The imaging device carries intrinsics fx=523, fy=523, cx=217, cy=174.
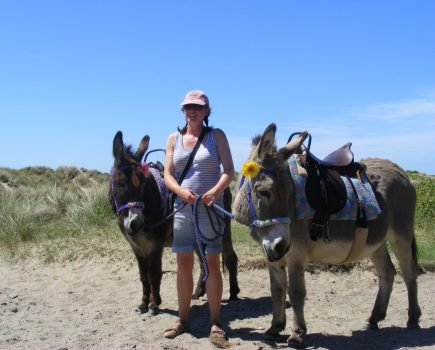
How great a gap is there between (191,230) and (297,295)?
1213 mm

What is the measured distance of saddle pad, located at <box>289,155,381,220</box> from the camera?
4793 mm

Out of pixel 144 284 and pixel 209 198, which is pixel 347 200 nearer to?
pixel 209 198

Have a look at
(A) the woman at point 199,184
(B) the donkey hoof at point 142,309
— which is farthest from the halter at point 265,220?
(B) the donkey hoof at point 142,309

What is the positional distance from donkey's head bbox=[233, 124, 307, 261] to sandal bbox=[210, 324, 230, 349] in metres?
→ 1.11

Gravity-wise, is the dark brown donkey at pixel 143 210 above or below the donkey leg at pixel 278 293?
above

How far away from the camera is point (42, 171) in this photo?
101 feet

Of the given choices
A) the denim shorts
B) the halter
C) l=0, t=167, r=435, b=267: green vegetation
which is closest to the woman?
the denim shorts

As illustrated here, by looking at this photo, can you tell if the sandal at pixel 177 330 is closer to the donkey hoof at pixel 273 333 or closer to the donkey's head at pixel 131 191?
the donkey hoof at pixel 273 333

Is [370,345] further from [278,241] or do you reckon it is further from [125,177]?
[125,177]

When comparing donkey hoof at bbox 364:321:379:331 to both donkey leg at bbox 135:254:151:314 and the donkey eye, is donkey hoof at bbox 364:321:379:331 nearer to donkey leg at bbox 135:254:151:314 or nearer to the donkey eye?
the donkey eye

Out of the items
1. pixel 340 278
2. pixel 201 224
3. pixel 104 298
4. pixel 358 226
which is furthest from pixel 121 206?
pixel 340 278

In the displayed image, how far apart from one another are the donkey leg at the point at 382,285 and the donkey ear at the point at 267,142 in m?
2.10

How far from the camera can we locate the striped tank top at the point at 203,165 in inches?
204

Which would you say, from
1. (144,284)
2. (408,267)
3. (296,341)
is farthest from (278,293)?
(144,284)
